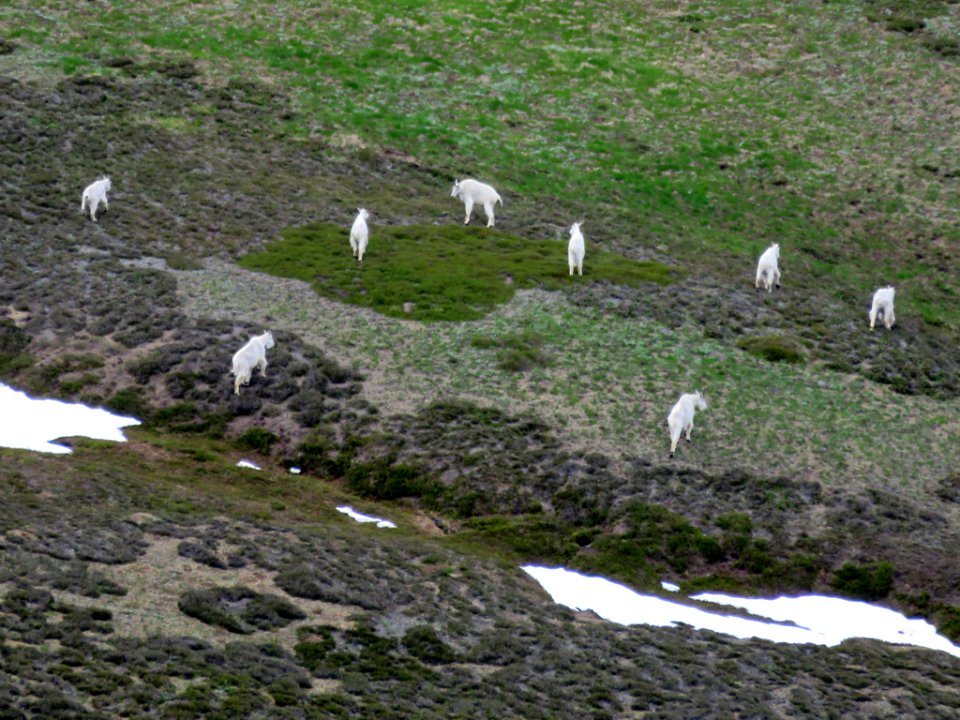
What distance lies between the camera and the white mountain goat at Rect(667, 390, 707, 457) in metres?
35.4

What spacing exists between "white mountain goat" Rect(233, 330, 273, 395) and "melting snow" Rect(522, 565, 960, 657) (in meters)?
11.4

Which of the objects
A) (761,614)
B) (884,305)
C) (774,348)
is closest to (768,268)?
(884,305)

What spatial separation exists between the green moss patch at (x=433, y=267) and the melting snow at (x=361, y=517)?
11.1m

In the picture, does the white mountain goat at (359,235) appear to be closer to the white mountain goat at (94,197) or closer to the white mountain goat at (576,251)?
the white mountain goat at (576,251)

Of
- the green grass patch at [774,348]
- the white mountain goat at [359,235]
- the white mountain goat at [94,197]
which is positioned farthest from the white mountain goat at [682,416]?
the white mountain goat at [94,197]

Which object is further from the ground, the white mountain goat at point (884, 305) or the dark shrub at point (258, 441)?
the white mountain goat at point (884, 305)

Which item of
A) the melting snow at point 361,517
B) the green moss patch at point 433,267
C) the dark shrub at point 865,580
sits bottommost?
the melting snow at point 361,517

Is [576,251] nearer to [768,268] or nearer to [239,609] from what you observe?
[768,268]

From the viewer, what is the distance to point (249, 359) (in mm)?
37750

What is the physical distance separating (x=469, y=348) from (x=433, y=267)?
6821 millimetres

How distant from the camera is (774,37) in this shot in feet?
242

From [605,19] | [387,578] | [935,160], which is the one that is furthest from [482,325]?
[605,19]

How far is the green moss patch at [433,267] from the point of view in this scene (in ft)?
145

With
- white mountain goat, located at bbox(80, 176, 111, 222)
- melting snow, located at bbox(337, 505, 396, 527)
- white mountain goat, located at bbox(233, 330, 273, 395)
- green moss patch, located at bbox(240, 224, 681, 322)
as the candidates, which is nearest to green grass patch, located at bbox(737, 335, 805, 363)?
green moss patch, located at bbox(240, 224, 681, 322)
